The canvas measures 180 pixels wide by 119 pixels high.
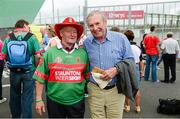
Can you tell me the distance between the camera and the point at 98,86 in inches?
122

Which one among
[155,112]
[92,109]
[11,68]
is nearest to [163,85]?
[155,112]

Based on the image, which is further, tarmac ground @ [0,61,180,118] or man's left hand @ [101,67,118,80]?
tarmac ground @ [0,61,180,118]

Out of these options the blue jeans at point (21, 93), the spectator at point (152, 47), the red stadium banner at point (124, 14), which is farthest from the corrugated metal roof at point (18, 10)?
the blue jeans at point (21, 93)

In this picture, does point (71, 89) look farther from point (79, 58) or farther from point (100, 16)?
point (100, 16)

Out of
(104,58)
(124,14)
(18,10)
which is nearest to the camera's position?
(104,58)

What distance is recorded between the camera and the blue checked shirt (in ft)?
10.0

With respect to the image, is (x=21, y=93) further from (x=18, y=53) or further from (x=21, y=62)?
(x=18, y=53)

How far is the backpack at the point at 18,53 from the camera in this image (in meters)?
4.47

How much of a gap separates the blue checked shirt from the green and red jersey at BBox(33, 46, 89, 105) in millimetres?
89

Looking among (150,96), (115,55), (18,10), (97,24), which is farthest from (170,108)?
(18,10)

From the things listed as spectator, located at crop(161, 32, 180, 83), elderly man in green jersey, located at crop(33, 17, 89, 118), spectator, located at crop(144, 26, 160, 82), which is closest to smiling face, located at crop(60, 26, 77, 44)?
elderly man in green jersey, located at crop(33, 17, 89, 118)

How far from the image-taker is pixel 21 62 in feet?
14.8

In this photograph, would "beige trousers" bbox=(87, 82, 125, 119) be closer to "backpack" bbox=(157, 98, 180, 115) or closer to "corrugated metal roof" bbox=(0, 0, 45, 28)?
"backpack" bbox=(157, 98, 180, 115)

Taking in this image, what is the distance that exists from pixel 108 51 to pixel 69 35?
1.35 feet
